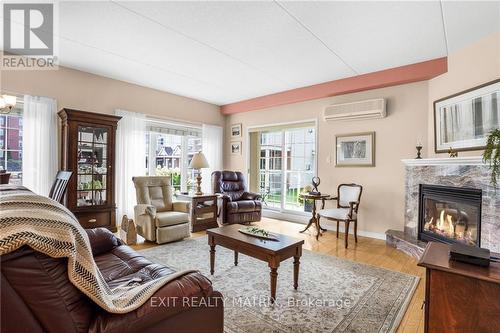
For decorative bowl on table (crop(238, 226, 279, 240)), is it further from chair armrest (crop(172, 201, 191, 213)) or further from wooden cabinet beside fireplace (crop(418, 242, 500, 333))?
chair armrest (crop(172, 201, 191, 213))

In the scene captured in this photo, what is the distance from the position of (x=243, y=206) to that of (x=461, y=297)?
355cm

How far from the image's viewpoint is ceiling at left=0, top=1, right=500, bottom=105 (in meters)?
2.33

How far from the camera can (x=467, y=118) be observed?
297cm

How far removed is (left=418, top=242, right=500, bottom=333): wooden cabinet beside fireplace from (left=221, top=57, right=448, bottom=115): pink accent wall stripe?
9.44 ft

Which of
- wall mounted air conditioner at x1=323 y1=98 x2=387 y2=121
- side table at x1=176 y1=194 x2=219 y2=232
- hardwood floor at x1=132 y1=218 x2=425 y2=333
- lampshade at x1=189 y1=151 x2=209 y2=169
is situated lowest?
hardwood floor at x1=132 y1=218 x2=425 y2=333

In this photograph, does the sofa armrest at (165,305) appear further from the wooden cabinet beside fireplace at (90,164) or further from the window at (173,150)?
the window at (173,150)

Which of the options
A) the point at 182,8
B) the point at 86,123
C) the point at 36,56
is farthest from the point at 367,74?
the point at 36,56

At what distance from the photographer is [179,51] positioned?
321 cm

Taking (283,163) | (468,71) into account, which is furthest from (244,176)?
(468,71)

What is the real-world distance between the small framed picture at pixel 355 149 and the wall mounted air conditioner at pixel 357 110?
291mm

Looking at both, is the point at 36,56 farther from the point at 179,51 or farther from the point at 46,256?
the point at 46,256

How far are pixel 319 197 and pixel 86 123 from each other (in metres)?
3.66

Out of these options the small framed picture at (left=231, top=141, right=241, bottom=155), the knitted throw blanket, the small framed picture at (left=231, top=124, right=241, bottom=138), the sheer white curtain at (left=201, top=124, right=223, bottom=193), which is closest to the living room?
the knitted throw blanket

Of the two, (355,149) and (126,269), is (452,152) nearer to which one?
(355,149)
